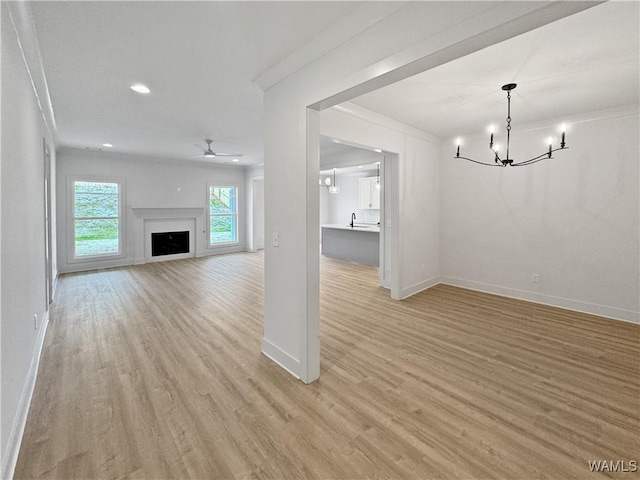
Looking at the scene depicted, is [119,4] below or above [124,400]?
above

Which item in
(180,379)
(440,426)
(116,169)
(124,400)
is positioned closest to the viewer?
(440,426)

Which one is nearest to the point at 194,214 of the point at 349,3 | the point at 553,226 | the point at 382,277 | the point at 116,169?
the point at 116,169

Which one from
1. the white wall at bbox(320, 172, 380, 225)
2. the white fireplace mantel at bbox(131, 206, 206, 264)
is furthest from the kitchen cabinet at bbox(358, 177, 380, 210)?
the white fireplace mantel at bbox(131, 206, 206, 264)

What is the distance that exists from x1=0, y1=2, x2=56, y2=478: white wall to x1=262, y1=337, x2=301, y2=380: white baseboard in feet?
5.52

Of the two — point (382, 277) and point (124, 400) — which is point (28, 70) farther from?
point (382, 277)

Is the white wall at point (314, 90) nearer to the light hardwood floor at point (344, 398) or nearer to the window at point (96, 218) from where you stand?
the light hardwood floor at point (344, 398)

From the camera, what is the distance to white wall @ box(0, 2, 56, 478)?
1.56m

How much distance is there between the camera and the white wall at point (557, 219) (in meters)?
3.62

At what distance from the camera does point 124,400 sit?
214cm

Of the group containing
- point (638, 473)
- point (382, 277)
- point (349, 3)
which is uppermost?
point (349, 3)

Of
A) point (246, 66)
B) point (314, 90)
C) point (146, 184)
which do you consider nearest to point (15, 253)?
point (246, 66)

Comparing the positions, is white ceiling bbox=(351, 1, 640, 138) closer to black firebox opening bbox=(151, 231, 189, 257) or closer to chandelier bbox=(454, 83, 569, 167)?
chandelier bbox=(454, 83, 569, 167)

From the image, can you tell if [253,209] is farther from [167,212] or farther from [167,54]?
Answer: [167,54]

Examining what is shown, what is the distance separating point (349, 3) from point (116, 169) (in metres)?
7.17
